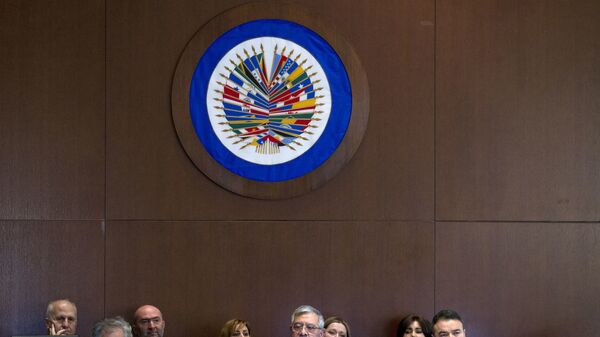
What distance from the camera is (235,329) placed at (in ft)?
15.1

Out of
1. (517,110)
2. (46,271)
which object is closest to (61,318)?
(46,271)

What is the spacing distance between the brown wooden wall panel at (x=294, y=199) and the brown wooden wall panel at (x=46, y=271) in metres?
0.26

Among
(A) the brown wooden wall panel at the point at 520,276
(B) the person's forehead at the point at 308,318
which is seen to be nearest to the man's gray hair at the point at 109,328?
(B) the person's forehead at the point at 308,318

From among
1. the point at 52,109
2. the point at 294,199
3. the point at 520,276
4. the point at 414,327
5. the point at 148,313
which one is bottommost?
the point at 414,327

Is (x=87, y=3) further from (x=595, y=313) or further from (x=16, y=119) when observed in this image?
(x=595, y=313)

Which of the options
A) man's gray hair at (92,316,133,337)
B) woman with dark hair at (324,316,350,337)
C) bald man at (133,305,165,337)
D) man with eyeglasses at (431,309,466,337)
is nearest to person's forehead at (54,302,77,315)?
bald man at (133,305,165,337)

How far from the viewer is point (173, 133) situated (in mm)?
4863

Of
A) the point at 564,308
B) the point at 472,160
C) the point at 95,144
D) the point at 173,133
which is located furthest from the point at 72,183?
the point at 564,308

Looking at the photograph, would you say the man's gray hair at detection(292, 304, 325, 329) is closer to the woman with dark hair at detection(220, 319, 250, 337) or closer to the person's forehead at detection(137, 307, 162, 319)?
the woman with dark hair at detection(220, 319, 250, 337)

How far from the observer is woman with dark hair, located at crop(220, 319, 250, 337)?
4594 millimetres

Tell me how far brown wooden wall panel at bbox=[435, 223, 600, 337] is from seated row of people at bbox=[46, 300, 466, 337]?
0.97 feet

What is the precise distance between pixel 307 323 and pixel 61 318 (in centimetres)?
138

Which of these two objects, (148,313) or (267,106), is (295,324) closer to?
(148,313)

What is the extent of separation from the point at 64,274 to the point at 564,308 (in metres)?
3.05
